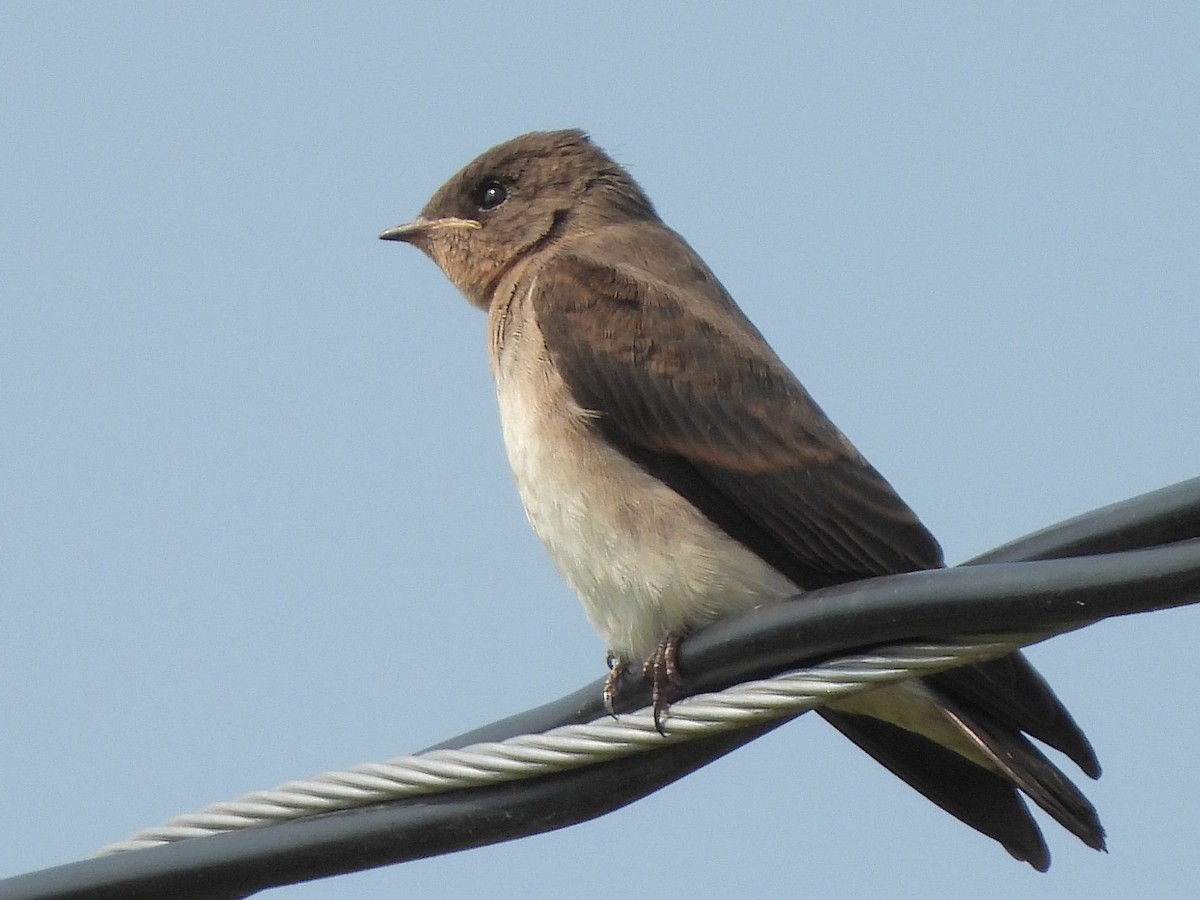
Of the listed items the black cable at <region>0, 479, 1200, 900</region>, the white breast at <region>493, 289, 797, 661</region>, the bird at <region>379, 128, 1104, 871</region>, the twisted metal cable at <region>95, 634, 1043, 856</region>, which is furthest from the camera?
the white breast at <region>493, 289, 797, 661</region>

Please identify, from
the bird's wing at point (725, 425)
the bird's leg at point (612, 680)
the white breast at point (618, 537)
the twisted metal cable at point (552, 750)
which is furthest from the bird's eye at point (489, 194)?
the twisted metal cable at point (552, 750)

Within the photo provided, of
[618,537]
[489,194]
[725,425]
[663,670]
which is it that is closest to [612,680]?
[663,670]

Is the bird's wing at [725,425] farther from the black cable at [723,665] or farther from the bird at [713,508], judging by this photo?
the black cable at [723,665]

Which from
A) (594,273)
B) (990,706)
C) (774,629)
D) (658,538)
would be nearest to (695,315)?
(594,273)

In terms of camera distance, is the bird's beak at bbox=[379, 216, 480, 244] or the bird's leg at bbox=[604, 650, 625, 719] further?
the bird's beak at bbox=[379, 216, 480, 244]

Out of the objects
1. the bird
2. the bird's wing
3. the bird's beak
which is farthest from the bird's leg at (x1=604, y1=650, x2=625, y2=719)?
the bird's beak

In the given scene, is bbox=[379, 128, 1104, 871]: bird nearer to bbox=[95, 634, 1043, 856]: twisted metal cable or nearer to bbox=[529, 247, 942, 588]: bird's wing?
bbox=[529, 247, 942, 588]: bird's wing
